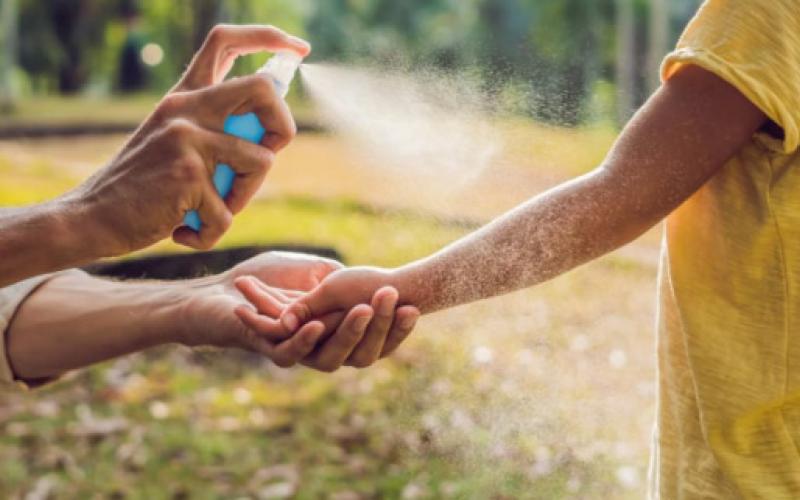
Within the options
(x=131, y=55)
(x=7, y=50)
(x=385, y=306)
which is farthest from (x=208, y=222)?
(x=131, y=55)

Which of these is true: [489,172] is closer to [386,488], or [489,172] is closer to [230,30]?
[230,30]

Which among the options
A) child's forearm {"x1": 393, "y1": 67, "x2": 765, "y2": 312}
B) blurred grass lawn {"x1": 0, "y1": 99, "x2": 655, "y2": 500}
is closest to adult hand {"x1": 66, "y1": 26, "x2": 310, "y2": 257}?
child's forearm {"x1": 393, "y1": 67, "x2": 765, "y2": 312}

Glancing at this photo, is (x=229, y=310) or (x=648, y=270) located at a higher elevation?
(x=229, y=310)

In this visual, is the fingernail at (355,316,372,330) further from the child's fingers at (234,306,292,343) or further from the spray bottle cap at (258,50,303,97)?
the spray bottle cap at (258,50,303,97)

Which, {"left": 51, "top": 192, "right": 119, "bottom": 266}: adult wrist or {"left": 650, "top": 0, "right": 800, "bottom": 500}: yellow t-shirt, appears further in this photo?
{"left": 51, "top": 192, "right": 119, "bottom": 266}: adult wrist

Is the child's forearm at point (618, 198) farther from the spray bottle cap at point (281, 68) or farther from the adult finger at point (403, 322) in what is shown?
the spray bottle cap at point (281, 68)

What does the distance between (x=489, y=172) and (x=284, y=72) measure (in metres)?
1.08

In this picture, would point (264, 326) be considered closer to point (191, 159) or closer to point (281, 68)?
point (191, 159)

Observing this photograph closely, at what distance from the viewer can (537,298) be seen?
6.75 metres

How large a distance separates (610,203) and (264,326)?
70cm

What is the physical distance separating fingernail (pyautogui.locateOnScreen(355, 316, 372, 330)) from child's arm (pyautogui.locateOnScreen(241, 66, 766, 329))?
0.08 metres

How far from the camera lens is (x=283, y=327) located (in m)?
1.98

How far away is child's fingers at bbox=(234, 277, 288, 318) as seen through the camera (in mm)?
2062

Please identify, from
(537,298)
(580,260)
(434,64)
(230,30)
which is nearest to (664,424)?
(580,260)
